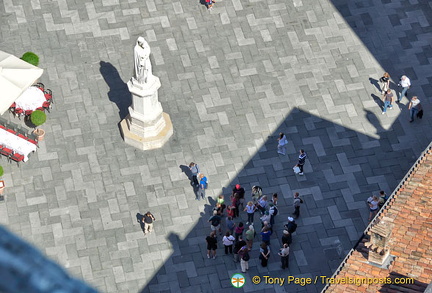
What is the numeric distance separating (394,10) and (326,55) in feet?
16.1

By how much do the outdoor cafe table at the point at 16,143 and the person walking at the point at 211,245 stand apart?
28.8ft

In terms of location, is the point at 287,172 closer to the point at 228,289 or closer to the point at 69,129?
the point at 228,289

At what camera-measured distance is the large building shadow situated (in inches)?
1104

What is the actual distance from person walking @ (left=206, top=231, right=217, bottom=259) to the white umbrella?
378 inches

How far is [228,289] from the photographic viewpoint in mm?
27516

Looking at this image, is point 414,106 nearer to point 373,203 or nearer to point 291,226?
point 373,203

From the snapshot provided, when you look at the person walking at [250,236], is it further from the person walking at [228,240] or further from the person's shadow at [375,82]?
the person's shadow at [375,82]

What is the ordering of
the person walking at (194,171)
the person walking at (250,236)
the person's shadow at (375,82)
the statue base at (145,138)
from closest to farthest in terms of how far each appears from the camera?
the person walking at (250,236)
the person walking at (194,171)
the statue base at (145,138)
the person's shadow at (375,82)

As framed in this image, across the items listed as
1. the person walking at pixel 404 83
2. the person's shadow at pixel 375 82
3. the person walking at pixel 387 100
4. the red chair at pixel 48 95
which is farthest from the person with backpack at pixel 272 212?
the red chair at pixel 48 95

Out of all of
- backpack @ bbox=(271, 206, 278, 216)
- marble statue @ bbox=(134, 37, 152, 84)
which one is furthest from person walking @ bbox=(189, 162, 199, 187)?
marble statue @ bbox=(134, 37, 152, 84)

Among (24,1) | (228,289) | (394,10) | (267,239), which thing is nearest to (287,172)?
(267,239)

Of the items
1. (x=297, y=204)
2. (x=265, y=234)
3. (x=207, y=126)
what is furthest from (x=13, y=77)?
(x=297, y=204)

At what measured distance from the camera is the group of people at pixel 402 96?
1277 inches

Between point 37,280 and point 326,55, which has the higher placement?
point 37,280
